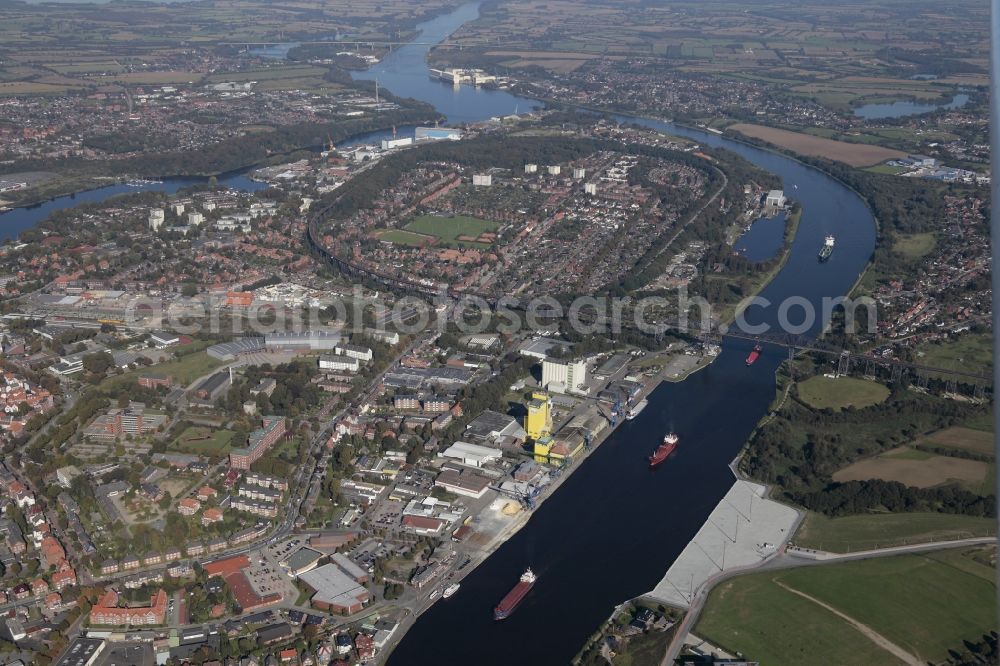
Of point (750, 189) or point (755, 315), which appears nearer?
point (755, 315)

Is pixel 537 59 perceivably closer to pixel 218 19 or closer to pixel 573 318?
pixel 218 19

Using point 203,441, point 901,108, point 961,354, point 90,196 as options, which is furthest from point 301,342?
point 901,108

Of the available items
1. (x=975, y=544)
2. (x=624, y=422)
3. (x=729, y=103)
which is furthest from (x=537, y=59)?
(x=975, y=544)

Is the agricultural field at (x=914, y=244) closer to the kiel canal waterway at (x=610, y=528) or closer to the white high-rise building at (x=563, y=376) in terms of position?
the kiel canal waterway at (x=610, y=528)

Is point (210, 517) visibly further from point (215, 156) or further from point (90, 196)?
point (215, 156)

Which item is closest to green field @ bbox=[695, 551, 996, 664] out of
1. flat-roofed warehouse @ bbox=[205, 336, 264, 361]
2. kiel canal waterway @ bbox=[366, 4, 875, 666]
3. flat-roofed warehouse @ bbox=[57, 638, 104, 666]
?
kiel canal waterway @ bbox=[366, 4, 875, 666]

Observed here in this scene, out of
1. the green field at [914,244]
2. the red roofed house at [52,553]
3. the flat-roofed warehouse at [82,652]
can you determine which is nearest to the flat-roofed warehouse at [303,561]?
the flat-roofed warehouse at [82,652]

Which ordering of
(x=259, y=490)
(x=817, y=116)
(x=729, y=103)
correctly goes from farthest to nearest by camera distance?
(x=729, y=103), (x=817, y=116), (x=259, y=490)
